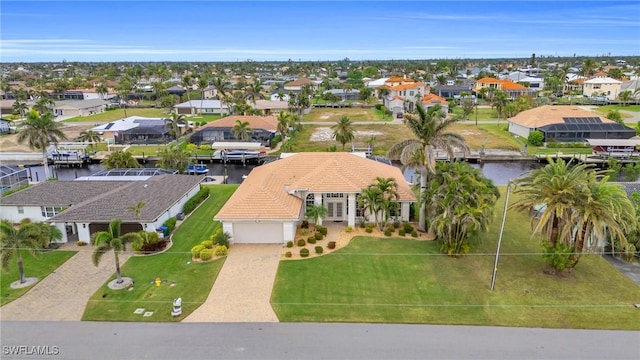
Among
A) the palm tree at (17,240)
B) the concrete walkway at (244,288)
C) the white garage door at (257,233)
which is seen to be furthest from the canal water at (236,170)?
the palm tree at (17,240)

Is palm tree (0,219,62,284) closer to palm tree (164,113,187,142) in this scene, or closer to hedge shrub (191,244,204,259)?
hedge shrub (191,244,204,259)

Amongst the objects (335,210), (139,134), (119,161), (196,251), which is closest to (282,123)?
(139,134)

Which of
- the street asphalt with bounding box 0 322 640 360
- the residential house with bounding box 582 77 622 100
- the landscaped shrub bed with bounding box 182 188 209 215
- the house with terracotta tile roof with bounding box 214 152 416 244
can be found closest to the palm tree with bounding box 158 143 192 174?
the landscaped shrub bed with bounding box 182 188 209 215

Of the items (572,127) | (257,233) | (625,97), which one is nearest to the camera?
(257,233)

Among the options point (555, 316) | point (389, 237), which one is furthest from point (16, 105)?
point (555, 316)

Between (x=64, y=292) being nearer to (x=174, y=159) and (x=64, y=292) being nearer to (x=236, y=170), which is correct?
(x=174, y=159)

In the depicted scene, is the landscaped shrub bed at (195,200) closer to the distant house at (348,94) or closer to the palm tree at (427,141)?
the palm tree at (427,141)

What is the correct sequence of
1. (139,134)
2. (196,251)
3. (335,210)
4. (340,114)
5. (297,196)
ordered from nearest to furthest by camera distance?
(196,251), (297,196), (335,210), (139,134), (340,114)
